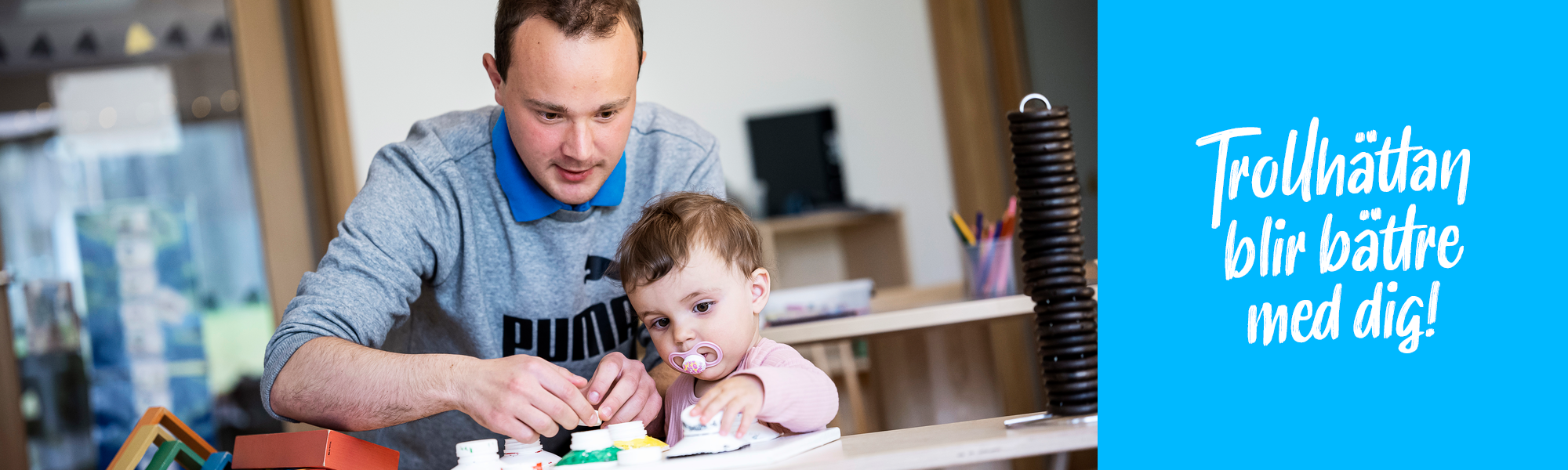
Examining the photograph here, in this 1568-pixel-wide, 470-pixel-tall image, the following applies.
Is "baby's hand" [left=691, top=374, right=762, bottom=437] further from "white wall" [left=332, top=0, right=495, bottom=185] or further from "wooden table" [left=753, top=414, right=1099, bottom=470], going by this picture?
"white wall" [left=332, top=0, right=495, bottom=185]

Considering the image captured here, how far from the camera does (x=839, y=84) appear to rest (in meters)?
4.03

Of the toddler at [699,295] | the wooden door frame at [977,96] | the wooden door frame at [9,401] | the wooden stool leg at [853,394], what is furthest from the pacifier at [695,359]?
the wooden door frame at [9,401]

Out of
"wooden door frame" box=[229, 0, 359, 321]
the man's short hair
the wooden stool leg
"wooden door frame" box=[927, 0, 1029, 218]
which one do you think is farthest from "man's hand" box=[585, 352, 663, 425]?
"wooden door frame" box=[927, 0, 1029, 218]

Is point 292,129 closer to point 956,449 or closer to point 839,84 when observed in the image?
point 839,84

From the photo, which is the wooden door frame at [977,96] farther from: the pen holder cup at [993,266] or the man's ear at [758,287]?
the man's ear at [758,287]

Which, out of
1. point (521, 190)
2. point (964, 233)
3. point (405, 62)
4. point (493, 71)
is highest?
point (405, 62)

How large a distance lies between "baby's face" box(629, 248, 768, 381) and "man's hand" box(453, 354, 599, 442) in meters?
0.13

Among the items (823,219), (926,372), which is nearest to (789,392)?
(926,372)

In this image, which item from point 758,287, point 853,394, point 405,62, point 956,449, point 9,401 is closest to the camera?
point 956,449

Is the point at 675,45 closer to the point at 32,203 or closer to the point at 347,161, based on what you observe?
the point at 347,161

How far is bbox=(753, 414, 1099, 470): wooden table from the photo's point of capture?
2.40ft

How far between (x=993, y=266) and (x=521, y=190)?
0.83m

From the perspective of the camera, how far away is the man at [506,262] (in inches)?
37.4
